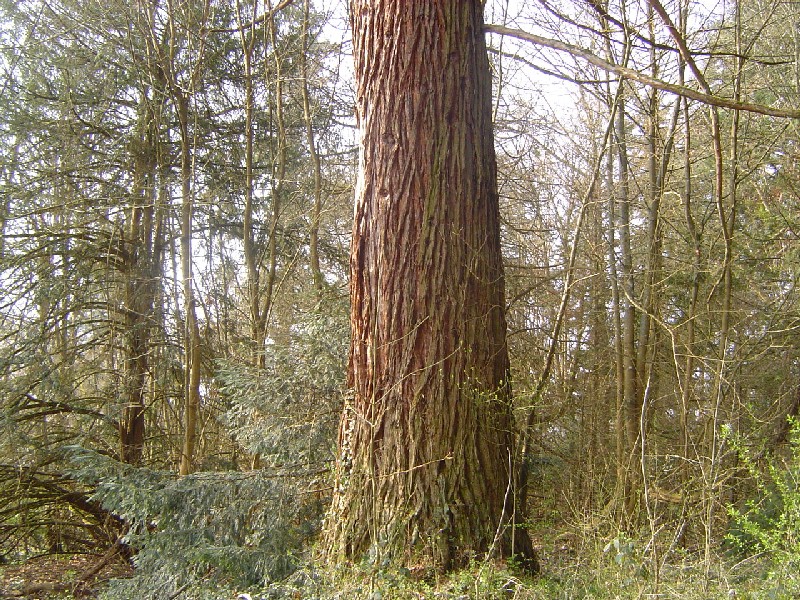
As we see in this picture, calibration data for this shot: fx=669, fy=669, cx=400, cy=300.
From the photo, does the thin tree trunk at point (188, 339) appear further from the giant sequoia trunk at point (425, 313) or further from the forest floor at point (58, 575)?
the giant sequoia trunk at point (425, 313)

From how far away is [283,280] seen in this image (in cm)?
702

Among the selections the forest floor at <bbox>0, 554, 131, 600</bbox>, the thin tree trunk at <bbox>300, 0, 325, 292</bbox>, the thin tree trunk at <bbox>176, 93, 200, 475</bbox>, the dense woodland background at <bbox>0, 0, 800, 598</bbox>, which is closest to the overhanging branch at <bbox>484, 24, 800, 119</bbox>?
the dense woodland background at <bbox>0, 0, 800, 598</bbox>

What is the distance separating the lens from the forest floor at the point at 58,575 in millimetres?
5367

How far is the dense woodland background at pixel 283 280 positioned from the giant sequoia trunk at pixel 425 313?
1.86 feet

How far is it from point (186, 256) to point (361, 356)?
2734 mm

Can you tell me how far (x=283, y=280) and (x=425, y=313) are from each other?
3456 millimetres

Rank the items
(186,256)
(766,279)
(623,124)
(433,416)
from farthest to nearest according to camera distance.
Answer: (623,124), (766,279), (186,256), (433,416)

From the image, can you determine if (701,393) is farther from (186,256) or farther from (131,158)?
(131,158)

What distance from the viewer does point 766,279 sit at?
21.4ft

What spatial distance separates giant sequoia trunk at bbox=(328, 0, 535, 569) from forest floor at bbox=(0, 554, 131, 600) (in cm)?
288

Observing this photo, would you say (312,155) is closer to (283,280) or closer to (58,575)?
(283,280)

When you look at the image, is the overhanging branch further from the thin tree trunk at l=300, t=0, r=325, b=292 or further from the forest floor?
the forest floor

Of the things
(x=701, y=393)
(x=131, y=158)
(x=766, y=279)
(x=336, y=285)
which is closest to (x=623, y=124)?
(x=766, y=279)

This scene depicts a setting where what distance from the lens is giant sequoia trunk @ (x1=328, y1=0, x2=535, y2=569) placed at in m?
3.76
